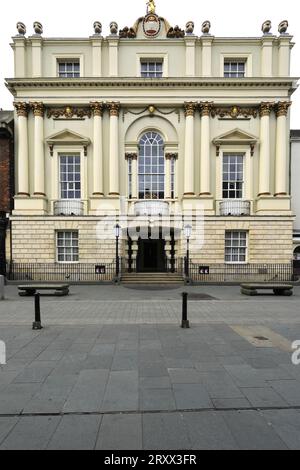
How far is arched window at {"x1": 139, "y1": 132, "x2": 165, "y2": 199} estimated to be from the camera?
20812mm

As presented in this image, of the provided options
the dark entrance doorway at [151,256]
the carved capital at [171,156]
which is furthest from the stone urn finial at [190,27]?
the dark entrance doorway at [151,256]

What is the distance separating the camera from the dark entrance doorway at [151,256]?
21.3 m

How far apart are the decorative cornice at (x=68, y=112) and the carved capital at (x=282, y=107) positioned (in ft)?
45.6

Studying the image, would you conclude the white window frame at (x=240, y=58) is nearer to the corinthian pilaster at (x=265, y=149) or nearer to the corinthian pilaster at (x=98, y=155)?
the corinthian pilaster at (x=265, y=149)

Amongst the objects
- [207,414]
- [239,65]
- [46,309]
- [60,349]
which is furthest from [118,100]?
[207,414]

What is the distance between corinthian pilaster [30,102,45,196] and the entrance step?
8907 millimetres

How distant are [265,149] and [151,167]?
857 centimetres

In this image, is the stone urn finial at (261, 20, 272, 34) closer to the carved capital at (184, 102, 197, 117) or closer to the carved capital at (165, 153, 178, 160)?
the carved capital at (184, 102, 197, 117)

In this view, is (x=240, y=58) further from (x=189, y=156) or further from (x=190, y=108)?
(x=189, y=156)

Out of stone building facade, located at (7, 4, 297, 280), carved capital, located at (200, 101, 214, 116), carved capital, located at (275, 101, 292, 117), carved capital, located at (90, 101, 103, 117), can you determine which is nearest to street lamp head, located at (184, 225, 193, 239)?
stone building facade, located at (7, 4, 297, 280)

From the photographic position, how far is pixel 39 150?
19.8 m

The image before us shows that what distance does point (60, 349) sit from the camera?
594 cm

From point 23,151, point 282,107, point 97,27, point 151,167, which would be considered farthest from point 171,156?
point 23,151

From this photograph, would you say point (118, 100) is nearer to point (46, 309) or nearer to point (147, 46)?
point (147, 46)
